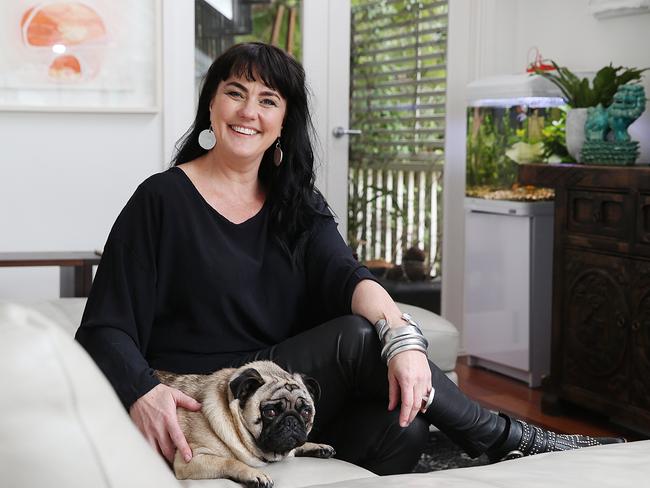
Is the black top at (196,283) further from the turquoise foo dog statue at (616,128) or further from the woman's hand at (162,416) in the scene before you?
the turquoise foo dog statue at (616,128)

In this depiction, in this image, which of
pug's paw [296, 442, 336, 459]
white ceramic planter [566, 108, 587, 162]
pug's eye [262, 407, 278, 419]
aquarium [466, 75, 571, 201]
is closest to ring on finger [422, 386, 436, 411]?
pug's paw [296, 442, 336, 459]

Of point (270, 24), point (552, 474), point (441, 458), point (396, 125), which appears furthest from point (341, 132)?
point (552, 474)

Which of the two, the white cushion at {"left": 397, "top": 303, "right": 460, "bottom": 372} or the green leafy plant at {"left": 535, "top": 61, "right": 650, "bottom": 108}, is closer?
the white cushion at {"left": 397, "top": 303, "right": 460, "bottom": 372}

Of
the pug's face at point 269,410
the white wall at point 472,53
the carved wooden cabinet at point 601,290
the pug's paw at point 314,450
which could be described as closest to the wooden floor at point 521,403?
the carved wooden cabinet at point 601,290

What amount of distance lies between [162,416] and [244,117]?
0.73 metres

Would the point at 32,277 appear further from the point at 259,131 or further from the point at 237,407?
the point at 237,407

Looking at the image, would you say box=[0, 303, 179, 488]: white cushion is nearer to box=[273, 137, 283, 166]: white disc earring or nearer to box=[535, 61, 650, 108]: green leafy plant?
box=[273, 137, 283, 166]: white disc earring

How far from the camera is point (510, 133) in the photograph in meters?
4.34

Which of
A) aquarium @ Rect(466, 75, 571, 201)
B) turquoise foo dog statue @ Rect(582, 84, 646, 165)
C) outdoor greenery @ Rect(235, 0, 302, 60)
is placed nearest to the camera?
turquoise foo dog statue @ Rect(582, 84, 646, 165)

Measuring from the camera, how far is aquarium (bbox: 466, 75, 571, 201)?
421cm

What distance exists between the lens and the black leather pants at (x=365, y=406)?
77.7 inches

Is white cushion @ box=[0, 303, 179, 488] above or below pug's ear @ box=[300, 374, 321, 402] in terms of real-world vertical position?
above

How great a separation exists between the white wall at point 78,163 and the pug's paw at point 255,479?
9.08 ft

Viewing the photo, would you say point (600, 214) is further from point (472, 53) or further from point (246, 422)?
point (246, 422)
